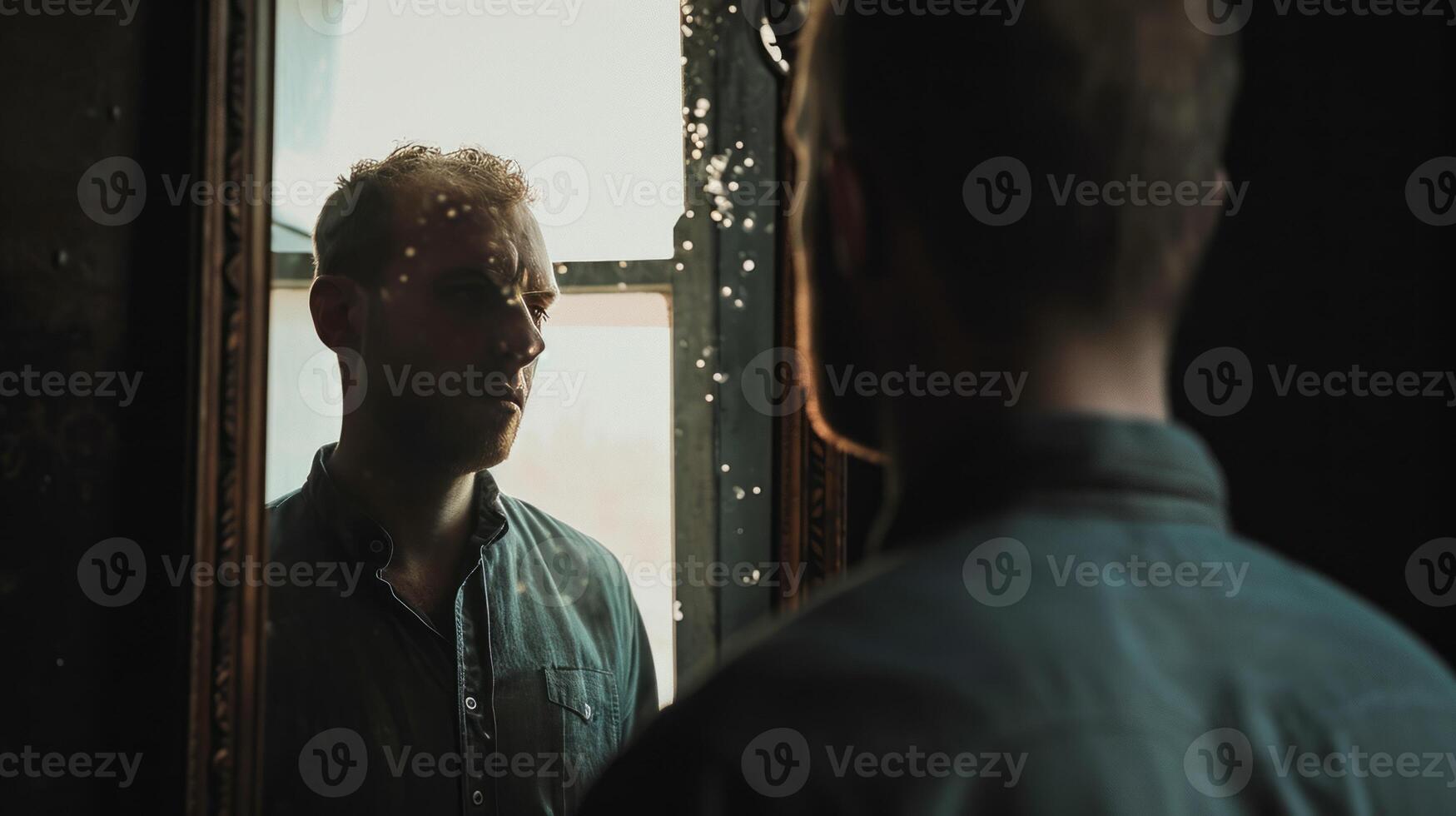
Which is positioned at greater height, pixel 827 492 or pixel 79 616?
pixel 827 492

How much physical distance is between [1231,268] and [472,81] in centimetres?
83

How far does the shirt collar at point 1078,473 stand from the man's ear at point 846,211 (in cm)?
13

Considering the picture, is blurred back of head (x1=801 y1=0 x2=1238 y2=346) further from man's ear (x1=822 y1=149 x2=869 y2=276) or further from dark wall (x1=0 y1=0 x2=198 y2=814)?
dark wall (x1=0 y1=0 x2=198 y2=814)

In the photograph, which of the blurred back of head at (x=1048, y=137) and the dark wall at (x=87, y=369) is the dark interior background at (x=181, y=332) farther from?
the blurred back of head at (x=1048, y=137)

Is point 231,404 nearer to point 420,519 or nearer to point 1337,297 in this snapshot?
point 420,519

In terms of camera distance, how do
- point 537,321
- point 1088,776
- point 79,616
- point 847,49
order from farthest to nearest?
point 79,616
point 537,321
point 847,49
point 1088,776

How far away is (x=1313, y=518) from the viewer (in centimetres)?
112

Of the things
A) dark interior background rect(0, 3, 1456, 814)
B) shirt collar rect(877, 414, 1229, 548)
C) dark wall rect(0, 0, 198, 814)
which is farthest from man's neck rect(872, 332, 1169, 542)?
dark wall rect(0, 0, 198, 814)

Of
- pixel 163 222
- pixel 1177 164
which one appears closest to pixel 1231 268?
pixel 1177 164

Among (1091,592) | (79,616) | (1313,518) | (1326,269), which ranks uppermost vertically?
(1326,269)

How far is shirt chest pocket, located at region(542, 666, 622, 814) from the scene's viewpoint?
1111 millimetres

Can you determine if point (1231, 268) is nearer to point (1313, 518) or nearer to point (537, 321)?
point (1313, 518)

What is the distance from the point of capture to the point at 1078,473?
536mm

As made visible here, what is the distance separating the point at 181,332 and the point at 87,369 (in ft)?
0.43
